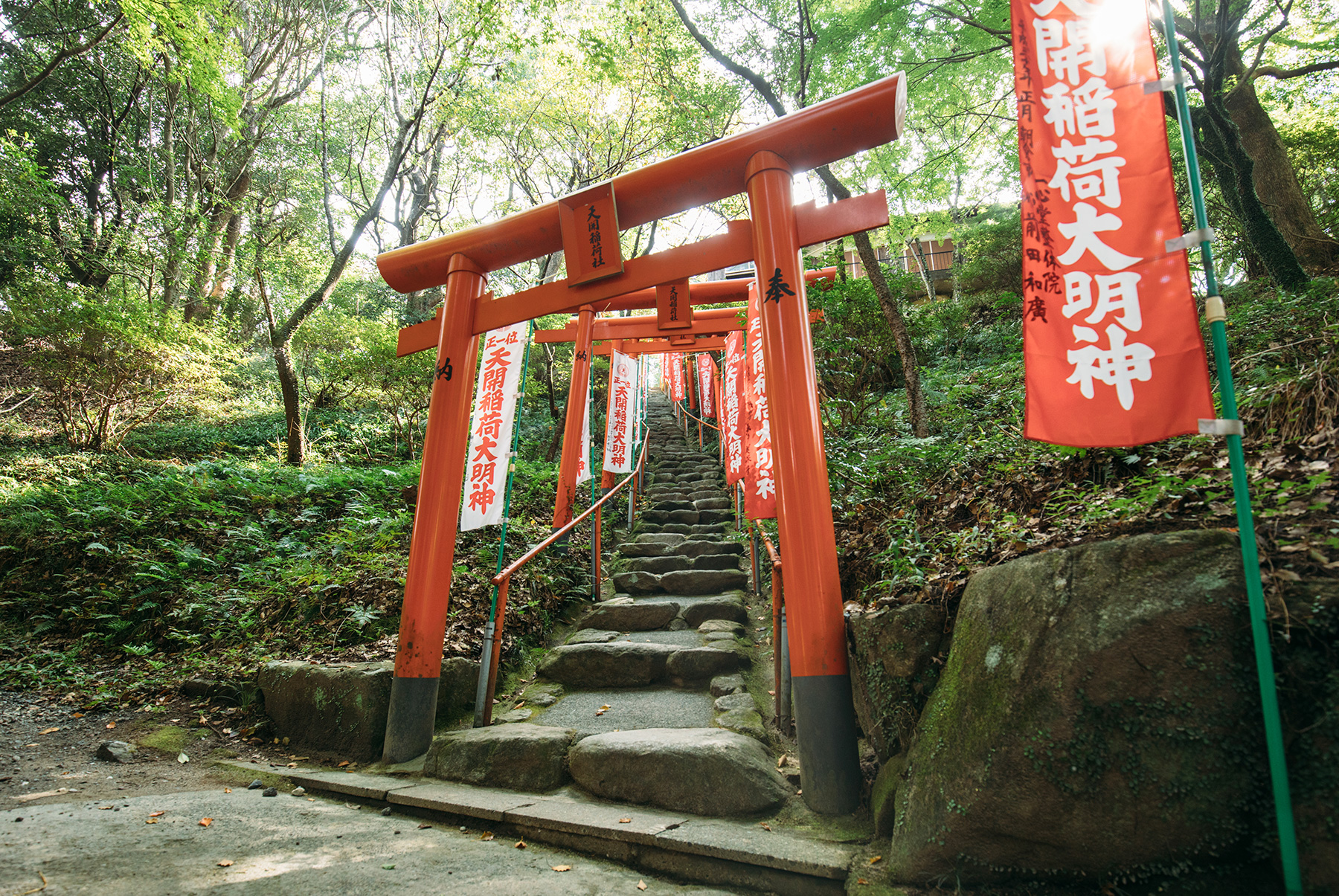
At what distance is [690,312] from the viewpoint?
477 centimetres

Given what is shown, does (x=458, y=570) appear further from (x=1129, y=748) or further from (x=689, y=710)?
(x=1129, y=748)

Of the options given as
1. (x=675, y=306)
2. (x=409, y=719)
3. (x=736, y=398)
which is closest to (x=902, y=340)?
(x=736, y=398)

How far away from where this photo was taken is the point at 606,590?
685 cm

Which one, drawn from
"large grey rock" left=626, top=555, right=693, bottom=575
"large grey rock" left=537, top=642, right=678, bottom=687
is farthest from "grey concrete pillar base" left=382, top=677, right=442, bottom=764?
"large grey rock" left=626, top=555, right=693, bottom=575

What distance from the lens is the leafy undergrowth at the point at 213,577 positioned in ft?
16.7

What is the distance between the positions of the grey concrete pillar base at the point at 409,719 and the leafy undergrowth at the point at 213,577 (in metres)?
0.54

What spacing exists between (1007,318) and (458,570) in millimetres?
10109

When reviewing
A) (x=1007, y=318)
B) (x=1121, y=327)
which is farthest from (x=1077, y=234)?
(x=1007, y=318)

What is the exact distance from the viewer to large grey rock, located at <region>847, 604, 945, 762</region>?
105 inches

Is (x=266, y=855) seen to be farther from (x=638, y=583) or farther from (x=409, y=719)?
(x=638, y=583)

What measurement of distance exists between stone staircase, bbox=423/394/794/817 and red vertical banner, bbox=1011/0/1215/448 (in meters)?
2.28

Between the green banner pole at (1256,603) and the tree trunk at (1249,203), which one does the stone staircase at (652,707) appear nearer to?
the green banner pole at (1256,603)

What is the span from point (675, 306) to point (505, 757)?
340 centimetres

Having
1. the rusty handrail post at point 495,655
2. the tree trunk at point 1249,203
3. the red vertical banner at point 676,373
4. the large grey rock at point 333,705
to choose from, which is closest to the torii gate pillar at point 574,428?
the rusty handrail post at point 495,655
